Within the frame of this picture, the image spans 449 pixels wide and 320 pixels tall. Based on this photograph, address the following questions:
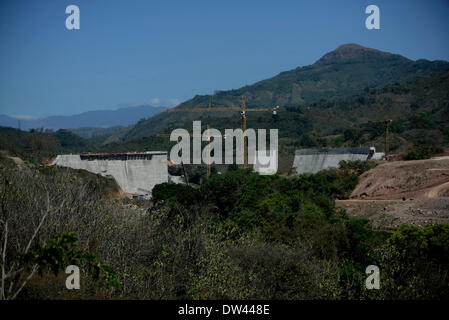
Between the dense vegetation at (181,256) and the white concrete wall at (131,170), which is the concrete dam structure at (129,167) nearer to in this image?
the white concrete wall at (131,170)

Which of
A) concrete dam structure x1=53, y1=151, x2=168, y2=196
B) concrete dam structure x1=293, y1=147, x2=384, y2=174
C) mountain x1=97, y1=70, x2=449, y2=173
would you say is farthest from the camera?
mountain x1=97, y1=70, x2=449, y2=173

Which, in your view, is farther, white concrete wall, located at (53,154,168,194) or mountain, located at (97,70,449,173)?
mountain, located at (97,70,449,173)

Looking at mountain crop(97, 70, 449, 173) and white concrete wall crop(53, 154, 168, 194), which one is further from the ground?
mountain crop(97, 70, 449, 173)

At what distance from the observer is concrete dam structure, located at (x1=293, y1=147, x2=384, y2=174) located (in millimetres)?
50375

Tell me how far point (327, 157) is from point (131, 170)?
81.6ft

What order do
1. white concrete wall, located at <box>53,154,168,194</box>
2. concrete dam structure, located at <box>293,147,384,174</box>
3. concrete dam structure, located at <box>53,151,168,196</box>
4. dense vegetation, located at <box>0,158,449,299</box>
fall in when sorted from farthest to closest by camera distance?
1. concrete dam structure, located at <box>53,151,168,196</box>
2. white concrete wall, located at <box>53,154,168,194</box>
3. concrete dam structure, located at <box>293,147,384,174</box>
4. dense vegetation, located at <box>0,158,449,299</box>

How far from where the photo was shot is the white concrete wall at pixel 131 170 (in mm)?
55125

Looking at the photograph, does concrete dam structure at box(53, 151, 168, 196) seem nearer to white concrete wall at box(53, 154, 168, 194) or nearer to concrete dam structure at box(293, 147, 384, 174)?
white concrete wall at box(53, 154, 168, 194)

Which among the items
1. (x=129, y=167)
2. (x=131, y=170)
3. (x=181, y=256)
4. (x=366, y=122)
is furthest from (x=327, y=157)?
(x=181, y=256)

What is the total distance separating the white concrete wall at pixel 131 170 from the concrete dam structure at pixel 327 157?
59.1ft

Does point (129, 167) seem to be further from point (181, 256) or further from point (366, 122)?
point (366, 122)

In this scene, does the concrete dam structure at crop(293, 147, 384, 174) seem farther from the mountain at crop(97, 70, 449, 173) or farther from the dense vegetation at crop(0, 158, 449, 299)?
the dense vegetation at crop(0, 158, 449, 299)

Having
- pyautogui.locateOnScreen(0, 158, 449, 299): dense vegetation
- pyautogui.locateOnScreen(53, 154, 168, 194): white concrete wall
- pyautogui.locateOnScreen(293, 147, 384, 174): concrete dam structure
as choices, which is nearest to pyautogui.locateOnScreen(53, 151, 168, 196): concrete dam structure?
pyautogui.locateOnScreen(53, 154, 168, 194): white concrete wall
